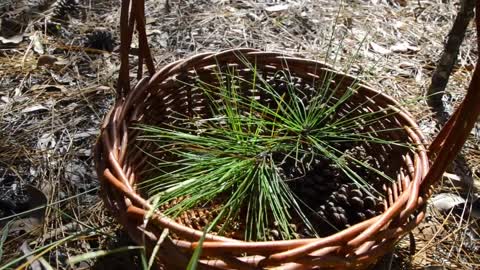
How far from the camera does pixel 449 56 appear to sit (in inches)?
52.3

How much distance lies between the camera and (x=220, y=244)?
0.70 metres

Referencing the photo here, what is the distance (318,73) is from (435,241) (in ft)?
1.27

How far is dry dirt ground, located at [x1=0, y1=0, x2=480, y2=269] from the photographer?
1.04m

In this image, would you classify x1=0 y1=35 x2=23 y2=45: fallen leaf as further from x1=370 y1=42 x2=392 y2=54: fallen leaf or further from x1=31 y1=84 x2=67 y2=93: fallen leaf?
x1=370 y1=42 x2=392 y2=54: fallen leaf

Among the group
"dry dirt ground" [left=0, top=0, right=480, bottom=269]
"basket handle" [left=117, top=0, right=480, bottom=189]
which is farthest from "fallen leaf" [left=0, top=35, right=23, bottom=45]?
"basket handle" [left=117, top=0, right=480, bottom=189]

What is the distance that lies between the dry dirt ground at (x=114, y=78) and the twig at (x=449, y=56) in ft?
0.10

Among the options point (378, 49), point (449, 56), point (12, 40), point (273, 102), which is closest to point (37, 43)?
point (12, 40)

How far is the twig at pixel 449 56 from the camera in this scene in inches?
49.6

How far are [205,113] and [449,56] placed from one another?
588 millimetres

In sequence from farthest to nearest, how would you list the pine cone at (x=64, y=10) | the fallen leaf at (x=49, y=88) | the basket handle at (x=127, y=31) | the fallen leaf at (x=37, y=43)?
the pine cone at (x=64, y=10) → the fallen leaf at (x=37, y=43) → the fallen leaf at (x=49, y=88) → the basket handle at (x=127, y=31)

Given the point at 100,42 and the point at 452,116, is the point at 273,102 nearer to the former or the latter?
the point at 452,116

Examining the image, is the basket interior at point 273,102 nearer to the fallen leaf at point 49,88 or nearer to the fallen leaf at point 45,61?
the fallen leaf at point 49,88

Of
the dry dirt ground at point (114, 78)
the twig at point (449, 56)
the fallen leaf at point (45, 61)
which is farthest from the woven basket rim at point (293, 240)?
the fallen leaf at point (45, 61)

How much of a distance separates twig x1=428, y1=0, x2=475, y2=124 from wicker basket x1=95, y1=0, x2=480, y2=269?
36 cm
